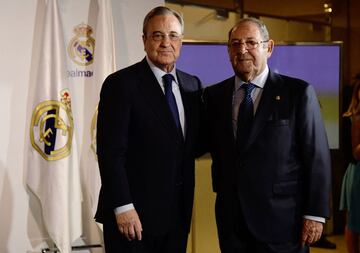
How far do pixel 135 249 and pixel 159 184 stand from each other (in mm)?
290

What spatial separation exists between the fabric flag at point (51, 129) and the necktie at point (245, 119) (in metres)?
1.46

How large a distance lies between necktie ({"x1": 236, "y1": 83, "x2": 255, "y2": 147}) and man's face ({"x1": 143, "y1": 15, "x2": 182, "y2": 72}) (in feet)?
1.16

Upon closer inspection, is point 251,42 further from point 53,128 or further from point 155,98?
point 53,128

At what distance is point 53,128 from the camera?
3059 millimetres

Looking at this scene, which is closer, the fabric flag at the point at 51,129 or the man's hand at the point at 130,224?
the man's hand at the point at 130,224

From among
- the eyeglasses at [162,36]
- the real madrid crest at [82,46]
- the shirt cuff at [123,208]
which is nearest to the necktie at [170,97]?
the eyeglasses at [162,36]

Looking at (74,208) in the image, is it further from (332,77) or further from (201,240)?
(332,77)

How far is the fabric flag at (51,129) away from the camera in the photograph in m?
3.03

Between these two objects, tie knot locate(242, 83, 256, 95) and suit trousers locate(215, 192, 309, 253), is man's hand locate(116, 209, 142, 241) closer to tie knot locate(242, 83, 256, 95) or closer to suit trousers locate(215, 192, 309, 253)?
suit trousers locate(215, 192, 309, 253)

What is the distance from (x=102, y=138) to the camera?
1.98 metres

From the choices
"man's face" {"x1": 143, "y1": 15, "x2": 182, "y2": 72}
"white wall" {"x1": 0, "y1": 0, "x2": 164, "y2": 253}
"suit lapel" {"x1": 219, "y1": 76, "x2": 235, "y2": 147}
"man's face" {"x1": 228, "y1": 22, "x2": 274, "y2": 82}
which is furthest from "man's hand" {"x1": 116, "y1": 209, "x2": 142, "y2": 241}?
"white wall" {"x1": 0, "y1": 0, "x2": 164, "y2": 253}

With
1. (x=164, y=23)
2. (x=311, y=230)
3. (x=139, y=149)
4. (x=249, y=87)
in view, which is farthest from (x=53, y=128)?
(x=311, y=230)

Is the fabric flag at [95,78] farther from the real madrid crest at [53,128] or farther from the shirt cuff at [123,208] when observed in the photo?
the shirt cuff at [123,208]

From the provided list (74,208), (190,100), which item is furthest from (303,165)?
(74,208)
